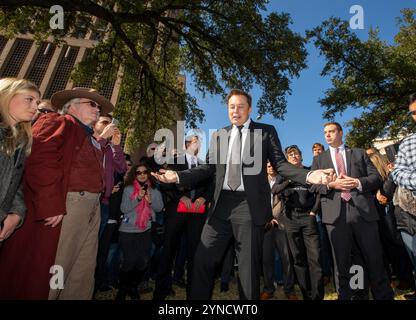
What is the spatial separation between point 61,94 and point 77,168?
3.29ft

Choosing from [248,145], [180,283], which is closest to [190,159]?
[248,145]

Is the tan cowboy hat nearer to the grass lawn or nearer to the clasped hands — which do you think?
the clasped hands

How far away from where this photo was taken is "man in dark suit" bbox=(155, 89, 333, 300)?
3.04 meters

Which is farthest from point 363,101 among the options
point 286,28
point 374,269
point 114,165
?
point 114,165

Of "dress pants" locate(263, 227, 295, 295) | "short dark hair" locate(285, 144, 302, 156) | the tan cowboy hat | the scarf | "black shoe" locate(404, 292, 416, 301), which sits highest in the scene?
"short dark hair" locate(285, 144, 302, 156)

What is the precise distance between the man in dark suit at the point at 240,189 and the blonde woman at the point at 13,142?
140cm

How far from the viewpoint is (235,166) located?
3326 mm

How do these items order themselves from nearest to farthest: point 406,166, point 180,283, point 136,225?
point 406,166 → point 136,225 → point 180,283

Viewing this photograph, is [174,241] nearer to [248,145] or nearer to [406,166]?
[248,145]

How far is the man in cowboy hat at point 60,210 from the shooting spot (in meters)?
2.53

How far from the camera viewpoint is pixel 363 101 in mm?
14844

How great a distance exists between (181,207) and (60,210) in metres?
2.39

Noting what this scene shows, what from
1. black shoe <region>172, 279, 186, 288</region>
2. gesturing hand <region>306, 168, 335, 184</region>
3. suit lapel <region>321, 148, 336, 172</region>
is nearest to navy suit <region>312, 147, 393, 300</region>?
suit lapel <region>321, 148, 336, 172</region>

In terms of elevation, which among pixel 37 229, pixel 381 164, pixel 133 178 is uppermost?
pixel 381 164
